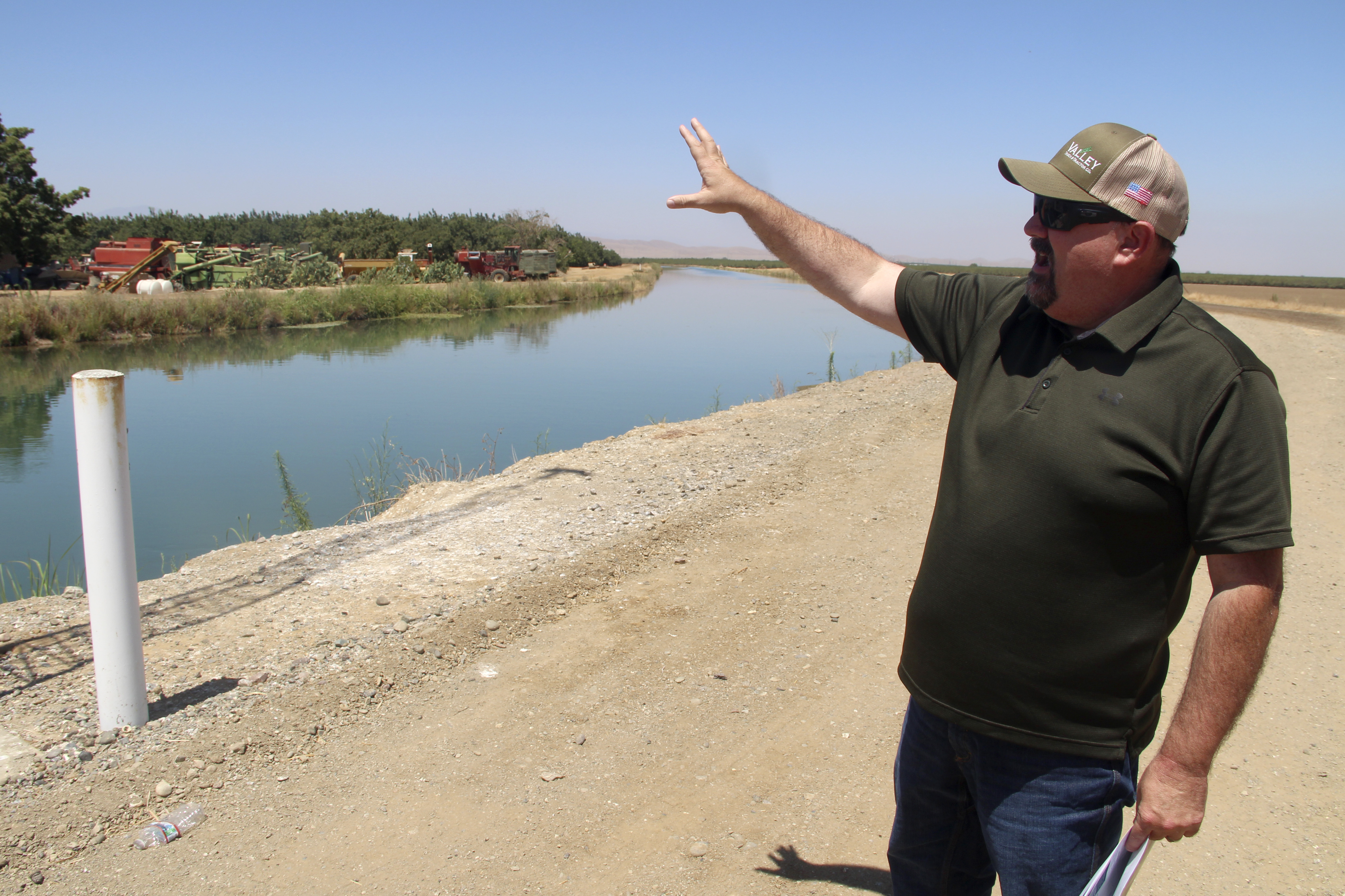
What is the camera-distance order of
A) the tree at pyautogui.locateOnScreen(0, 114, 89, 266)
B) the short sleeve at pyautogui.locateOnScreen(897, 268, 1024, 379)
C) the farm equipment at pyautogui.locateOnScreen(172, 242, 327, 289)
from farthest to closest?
the farm equipment at pyautogui.locateOnScreen(172, 242, 327, 289) < the tree at pyautogui.locateOnScreen(0, 114, 89, 266) < the short sleeve at pyautogui.locateOnScreen(897, 268, 1024, 379)

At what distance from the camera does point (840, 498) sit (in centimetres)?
666

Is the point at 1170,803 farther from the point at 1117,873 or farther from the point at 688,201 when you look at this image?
the point at 688,201

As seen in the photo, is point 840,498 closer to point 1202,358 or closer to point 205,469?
point 1202,358

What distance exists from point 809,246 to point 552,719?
2.14 metres

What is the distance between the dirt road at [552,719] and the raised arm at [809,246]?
1.73 metres

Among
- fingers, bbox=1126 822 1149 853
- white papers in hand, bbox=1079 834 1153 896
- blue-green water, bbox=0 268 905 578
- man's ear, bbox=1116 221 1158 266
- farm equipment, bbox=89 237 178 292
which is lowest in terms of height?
blue-green water, bbox=0 268 905 578

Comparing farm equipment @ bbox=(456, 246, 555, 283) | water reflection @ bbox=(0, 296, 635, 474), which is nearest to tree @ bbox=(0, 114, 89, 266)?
water reflection @ bbox=(0, 296, 635, 474)

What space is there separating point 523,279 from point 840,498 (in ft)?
148

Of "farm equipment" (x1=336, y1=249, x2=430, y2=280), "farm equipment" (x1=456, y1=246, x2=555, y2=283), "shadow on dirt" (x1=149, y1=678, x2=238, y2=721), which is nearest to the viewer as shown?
"shadow on dirt" (x1=149, y1=678, x2=238, y2=721)

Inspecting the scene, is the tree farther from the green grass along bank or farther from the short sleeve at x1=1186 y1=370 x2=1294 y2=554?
the short sleeve at x1=1186 y1=370 x2=1294 y2=554

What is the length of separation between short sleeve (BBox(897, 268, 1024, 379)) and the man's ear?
320 millimetres

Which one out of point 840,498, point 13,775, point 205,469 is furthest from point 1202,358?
point 205,469

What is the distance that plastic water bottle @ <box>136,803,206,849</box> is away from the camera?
108 inches

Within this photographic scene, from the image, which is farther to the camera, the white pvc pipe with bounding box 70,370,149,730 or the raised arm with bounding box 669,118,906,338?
the white pvc pipe with bounding box 70,370,149,730
